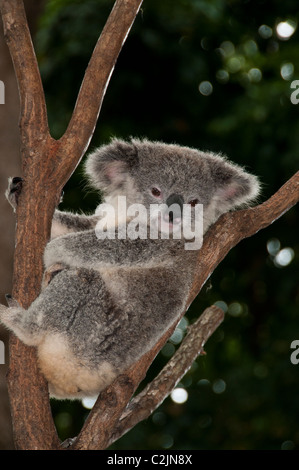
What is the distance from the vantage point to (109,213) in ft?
11.9

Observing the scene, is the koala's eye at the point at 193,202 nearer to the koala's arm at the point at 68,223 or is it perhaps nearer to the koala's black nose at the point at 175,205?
the koala's black nose at the point at 175,205

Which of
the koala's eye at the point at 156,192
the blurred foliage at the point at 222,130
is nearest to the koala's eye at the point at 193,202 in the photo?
the koala's eye at the point at 156,192

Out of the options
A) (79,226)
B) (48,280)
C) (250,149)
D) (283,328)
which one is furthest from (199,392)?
(48,280)

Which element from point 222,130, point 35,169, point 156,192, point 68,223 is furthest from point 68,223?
point 222,130

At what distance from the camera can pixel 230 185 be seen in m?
3.80

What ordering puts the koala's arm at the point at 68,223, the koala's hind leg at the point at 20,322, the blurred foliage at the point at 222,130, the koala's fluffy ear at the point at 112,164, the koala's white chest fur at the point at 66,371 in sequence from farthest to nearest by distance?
the blurred foliage at the point at 222,130 → the koala's arm at the point at 68,223 → the koala's fluffy ear at the point at 112,164 → the koala's white chest fur at the point at 66,371 → the koala's hind leg at the point at 20,322

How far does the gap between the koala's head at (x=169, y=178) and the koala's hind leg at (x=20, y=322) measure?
819 mm

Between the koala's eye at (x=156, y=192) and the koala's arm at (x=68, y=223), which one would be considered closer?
the koala's eye at (x=156, y=192)

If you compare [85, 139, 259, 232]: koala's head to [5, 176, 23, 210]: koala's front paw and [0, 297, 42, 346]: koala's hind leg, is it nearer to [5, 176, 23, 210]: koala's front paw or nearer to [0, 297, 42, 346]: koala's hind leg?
[5, 176, 23, 210]: koala's front paw

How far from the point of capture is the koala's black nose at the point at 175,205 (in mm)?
3389

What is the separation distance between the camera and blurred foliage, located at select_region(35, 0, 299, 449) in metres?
5.67

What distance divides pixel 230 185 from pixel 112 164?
0.66m
